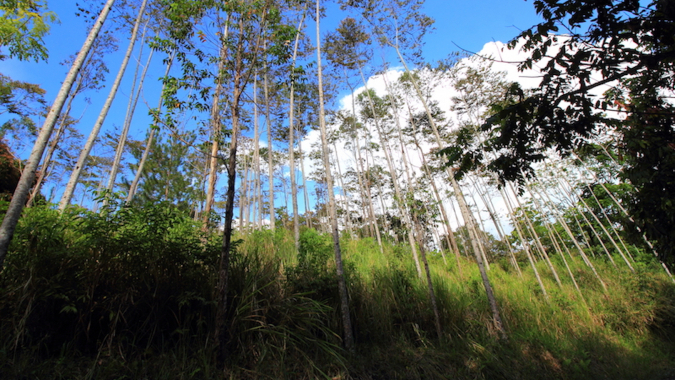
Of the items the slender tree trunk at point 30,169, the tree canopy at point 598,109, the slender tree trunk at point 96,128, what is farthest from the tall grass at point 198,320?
the slender tree trunk at point 96,128

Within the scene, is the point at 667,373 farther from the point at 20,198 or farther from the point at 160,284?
the point at 20,198

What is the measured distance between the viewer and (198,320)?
2.79 m

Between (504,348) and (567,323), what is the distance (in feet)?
11.5

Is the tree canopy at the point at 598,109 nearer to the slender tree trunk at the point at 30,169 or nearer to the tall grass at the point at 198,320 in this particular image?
the tall grass at the point at 198,320

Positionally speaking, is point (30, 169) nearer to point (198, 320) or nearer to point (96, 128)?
point (198, 320)

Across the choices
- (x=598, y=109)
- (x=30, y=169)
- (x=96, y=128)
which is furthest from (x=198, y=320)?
(x=96, y=128)

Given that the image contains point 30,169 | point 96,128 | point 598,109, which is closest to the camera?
point 598,109

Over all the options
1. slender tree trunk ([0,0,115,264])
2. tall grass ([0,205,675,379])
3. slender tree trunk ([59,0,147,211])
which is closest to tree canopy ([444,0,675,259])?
tall grass ([0,205,675,379])

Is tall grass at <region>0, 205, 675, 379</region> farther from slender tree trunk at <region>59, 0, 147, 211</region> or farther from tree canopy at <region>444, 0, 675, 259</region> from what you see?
slender tree trunk at <region>59, 0, 147, 211</region>

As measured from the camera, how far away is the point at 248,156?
19031mm

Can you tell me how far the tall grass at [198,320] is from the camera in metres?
2.41

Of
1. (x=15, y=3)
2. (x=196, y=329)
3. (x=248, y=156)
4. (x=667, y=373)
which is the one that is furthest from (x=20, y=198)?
(x=248, y=156)

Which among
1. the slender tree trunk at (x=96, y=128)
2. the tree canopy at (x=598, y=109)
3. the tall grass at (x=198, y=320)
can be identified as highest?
the slender tree trunk at (x=96, y=128)

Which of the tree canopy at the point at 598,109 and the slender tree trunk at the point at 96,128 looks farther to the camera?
the slender tree trunk at the point at 96,128
